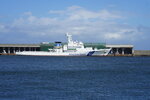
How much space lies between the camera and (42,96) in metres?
27.2

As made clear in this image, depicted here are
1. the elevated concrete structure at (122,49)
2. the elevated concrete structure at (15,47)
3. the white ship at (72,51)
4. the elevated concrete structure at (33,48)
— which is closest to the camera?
the white ship at (72,51)

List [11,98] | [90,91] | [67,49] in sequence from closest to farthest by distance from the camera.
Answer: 1. [11,98]
2. [90,91]
3. [67,49]

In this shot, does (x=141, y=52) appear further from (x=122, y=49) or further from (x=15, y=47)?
(x=15, y=47)

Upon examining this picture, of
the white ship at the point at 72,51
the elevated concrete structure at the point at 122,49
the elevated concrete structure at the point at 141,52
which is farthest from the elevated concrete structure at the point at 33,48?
the white ship at the point at 72,51

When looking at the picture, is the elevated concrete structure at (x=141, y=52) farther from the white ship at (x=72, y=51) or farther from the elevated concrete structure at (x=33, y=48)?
the white ship at (x=72, y=51)

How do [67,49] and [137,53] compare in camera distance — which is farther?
[137,53]

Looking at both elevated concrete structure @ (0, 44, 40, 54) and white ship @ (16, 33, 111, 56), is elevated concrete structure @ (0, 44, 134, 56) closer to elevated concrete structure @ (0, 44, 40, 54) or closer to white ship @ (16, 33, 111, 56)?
elevated concrete structure @ (0, 44, 40, 54)

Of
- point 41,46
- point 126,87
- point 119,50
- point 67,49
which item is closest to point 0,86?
point 126,87

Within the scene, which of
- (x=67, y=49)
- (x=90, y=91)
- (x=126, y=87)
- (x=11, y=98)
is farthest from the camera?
(x=67, y=49)

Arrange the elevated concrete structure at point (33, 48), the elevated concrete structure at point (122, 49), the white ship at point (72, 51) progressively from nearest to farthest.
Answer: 1. the white ship at point (72, 51)
2. the elevated concrete structure at point (122, 49)
3. the elevated concrete structure at point (33, 48)

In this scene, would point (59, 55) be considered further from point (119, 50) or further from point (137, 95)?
point (137, 95)

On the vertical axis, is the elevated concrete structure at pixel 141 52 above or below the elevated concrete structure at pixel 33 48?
below

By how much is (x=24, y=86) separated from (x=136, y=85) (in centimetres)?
955

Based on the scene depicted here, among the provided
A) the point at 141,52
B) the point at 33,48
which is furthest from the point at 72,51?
the point at 141,52
